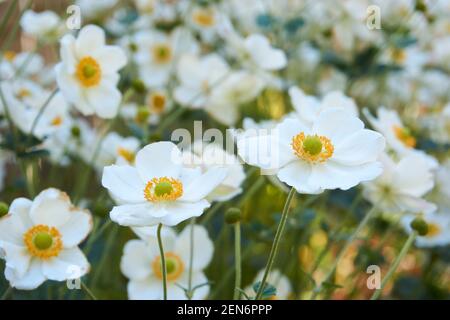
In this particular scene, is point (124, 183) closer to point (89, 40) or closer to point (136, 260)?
point (136, 260)

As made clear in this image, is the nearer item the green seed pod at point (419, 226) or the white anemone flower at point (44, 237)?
the white anemone flower at point (44, 237)

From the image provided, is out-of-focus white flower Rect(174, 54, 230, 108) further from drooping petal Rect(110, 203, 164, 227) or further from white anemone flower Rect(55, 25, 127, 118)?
drooping petal Rect(110, 203, 164, 227)

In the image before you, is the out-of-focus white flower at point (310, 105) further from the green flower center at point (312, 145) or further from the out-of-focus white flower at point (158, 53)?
the out-of-focus white flower at point (158, 53)

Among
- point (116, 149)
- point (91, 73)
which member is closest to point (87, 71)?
point (91, 73)

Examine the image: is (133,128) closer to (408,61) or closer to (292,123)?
(292,123)

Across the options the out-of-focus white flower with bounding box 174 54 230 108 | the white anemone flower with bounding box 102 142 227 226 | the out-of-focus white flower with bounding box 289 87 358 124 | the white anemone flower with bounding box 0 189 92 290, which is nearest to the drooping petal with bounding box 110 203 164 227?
the white anemone flower with bounding box 102 142 227 226

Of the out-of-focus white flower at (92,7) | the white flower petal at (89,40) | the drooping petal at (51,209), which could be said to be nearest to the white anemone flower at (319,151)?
the drooping petal at (51,209)
